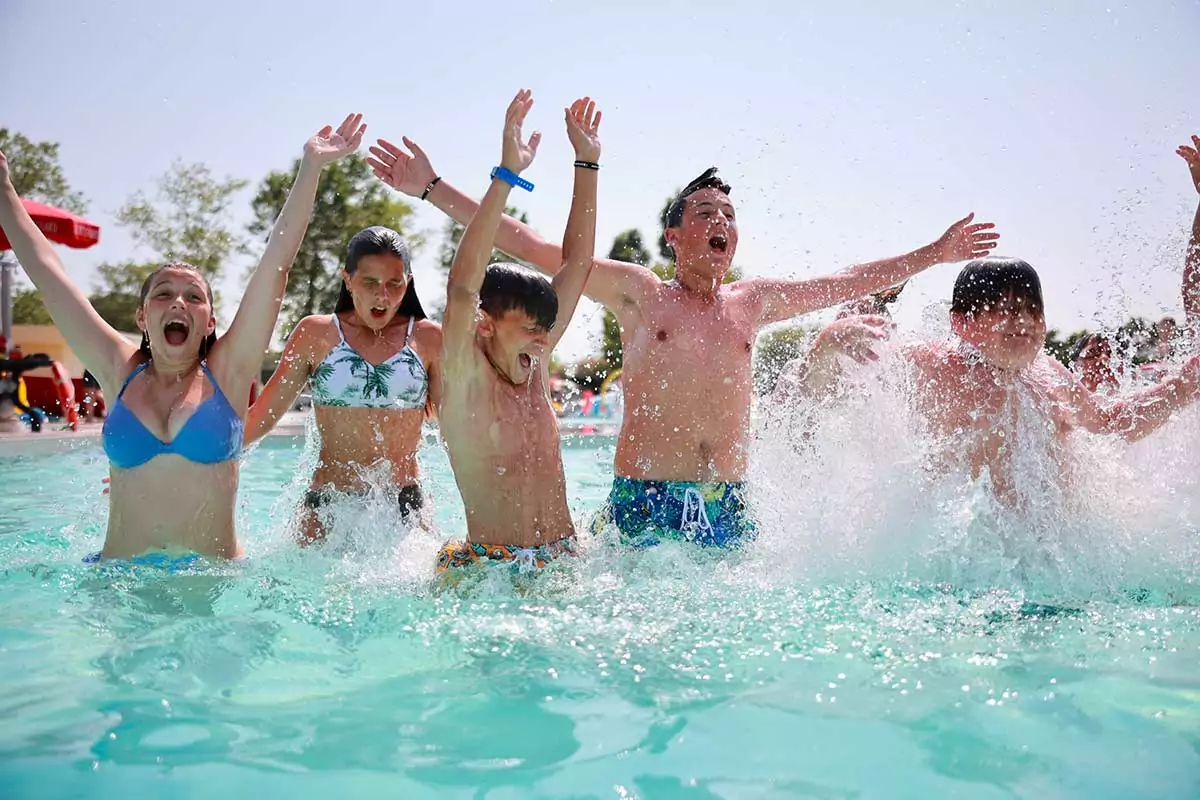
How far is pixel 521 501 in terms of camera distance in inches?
130

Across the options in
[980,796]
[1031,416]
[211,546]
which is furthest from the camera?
[1031,416]

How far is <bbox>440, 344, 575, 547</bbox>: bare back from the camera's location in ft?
10.6

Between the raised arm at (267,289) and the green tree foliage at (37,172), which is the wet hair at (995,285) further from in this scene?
the green tree foliage at (37,172)

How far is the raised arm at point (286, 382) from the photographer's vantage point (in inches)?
164

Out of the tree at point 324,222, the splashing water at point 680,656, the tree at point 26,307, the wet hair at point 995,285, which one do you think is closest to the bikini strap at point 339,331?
the splashing water at point 680,656

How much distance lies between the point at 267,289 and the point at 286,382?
0.83m

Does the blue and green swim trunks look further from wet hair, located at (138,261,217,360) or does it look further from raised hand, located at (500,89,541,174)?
wet hair, located at (138,261,217,360)

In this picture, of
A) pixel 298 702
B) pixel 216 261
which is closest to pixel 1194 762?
pixel 298 702

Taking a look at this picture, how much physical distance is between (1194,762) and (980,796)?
56 centimetres

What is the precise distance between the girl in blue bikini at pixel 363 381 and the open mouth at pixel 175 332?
686 mm

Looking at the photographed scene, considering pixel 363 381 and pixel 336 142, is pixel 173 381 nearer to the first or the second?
pixel 363 381

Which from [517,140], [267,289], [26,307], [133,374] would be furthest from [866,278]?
[26,307]

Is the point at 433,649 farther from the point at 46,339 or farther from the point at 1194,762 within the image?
the point at 46,339

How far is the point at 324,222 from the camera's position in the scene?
28.3m
